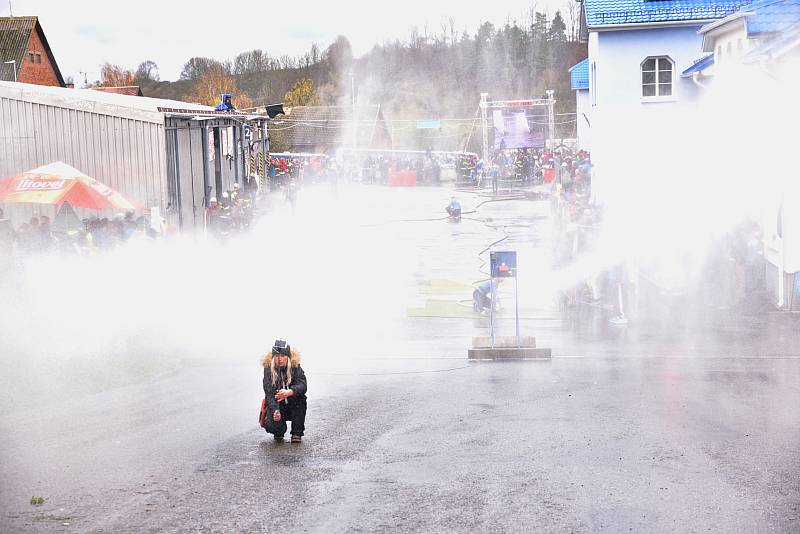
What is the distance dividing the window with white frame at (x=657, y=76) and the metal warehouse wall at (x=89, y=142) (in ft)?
51.0

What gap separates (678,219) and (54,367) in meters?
17.3

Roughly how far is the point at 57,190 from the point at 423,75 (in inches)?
2996

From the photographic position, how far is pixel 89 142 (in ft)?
79.0

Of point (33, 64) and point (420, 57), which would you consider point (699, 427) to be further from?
point (420, 57)

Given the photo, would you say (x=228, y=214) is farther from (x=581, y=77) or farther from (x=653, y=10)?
(x=581, y=77)

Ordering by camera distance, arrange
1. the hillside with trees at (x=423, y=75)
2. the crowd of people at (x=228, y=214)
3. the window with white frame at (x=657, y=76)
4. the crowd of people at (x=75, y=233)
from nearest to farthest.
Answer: the crowd of people at (x=75, y=233)
the crowd of people at (x=228, y=214)
the window with white frame at (x=657, y=76)
the hillside with trees at (x=423, y=75)

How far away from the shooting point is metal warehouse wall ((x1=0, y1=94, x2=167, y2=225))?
939 inches

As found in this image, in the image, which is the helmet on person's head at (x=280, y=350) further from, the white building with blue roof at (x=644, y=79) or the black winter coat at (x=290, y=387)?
the white building with blue roof at (x=644, y=79)

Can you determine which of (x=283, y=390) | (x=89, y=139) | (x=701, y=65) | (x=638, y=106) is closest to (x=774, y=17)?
(x=701, y=65)

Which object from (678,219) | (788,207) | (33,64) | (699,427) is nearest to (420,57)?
(33,64)

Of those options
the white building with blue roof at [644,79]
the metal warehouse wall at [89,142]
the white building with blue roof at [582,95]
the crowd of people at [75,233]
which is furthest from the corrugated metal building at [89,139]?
the white building with blue roof at [582,95]

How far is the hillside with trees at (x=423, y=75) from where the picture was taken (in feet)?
284

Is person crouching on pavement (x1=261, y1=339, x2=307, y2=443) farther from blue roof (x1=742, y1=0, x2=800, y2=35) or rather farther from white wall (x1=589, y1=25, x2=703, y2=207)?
white wall (x1=589, y1=25, x2=703, y2=207)

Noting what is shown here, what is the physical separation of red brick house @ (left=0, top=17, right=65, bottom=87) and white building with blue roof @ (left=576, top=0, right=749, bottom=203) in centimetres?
4223
